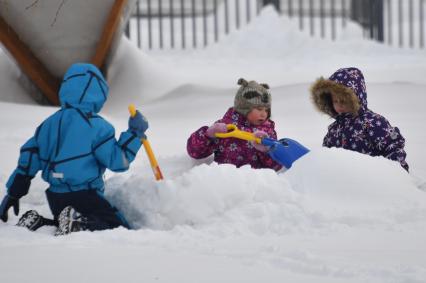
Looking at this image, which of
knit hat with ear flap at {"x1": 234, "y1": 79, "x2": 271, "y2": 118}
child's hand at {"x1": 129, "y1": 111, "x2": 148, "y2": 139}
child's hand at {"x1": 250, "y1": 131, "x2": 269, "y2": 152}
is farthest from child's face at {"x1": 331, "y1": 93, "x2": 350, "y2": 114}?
child's hand at {"x1": 129, "y1": 111, "x2": 148, "y2": 139}

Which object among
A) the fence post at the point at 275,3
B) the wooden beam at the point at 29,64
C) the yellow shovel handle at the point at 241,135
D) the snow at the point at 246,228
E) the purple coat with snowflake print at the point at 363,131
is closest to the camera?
the snow at the point at 246,228

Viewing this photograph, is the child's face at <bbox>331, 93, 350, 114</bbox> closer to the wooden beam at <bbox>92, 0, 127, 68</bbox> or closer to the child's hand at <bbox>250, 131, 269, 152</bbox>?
the child's hand at <bbox>250, 131, 269, 152</bbox>

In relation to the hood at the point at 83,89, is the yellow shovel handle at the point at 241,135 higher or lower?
lower

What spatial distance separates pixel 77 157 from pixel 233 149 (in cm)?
118

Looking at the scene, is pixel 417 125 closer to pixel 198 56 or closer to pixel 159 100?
pixel 159 100

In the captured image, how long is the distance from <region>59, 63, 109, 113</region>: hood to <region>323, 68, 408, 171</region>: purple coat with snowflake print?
57.7 inches

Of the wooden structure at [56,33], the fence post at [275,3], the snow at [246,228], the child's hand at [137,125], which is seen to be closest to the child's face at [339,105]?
the snow at [246,228]

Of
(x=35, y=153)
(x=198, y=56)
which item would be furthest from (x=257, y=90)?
(x=198, y=56)

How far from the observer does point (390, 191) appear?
13.5ft

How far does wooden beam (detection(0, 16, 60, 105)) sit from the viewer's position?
8.73 meters

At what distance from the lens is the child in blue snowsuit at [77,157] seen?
4152 mm

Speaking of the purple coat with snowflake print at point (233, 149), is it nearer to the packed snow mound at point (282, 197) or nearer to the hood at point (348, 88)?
the hood at point (348, 88)

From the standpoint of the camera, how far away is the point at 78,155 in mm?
4145

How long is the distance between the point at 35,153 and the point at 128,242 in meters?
0.91
